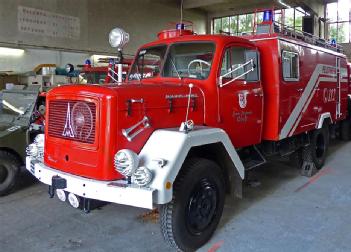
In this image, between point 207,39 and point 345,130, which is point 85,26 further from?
point 207,39

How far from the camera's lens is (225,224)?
404 centimetres

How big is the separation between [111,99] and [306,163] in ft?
13.6

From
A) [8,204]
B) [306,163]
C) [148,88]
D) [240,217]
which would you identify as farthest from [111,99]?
[306,163]

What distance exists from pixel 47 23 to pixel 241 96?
12.2 m

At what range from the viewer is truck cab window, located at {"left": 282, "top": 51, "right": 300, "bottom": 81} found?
495 centimetres

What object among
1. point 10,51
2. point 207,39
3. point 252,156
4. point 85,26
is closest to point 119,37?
point 207,39

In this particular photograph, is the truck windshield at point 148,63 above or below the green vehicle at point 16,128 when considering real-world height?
above

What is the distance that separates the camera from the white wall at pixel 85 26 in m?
13.5

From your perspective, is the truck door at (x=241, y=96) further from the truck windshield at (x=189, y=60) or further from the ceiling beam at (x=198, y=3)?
the ceiling beam at (x=198, y=3)

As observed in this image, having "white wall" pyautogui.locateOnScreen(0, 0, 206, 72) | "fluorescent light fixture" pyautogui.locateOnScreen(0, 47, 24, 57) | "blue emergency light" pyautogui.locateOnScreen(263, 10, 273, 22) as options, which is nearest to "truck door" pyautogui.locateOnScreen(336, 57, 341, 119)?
"blue emergency light" pyautogui.locateOnScreen(263, 10, 273, 22)

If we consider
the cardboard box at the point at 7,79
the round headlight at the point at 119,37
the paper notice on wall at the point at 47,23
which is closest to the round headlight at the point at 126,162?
the round headlight at the point at 119,37

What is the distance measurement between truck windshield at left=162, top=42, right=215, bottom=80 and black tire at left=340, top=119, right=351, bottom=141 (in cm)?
671

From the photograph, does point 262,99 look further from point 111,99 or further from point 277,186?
point 111,99

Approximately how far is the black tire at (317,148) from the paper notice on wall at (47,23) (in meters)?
11.4
